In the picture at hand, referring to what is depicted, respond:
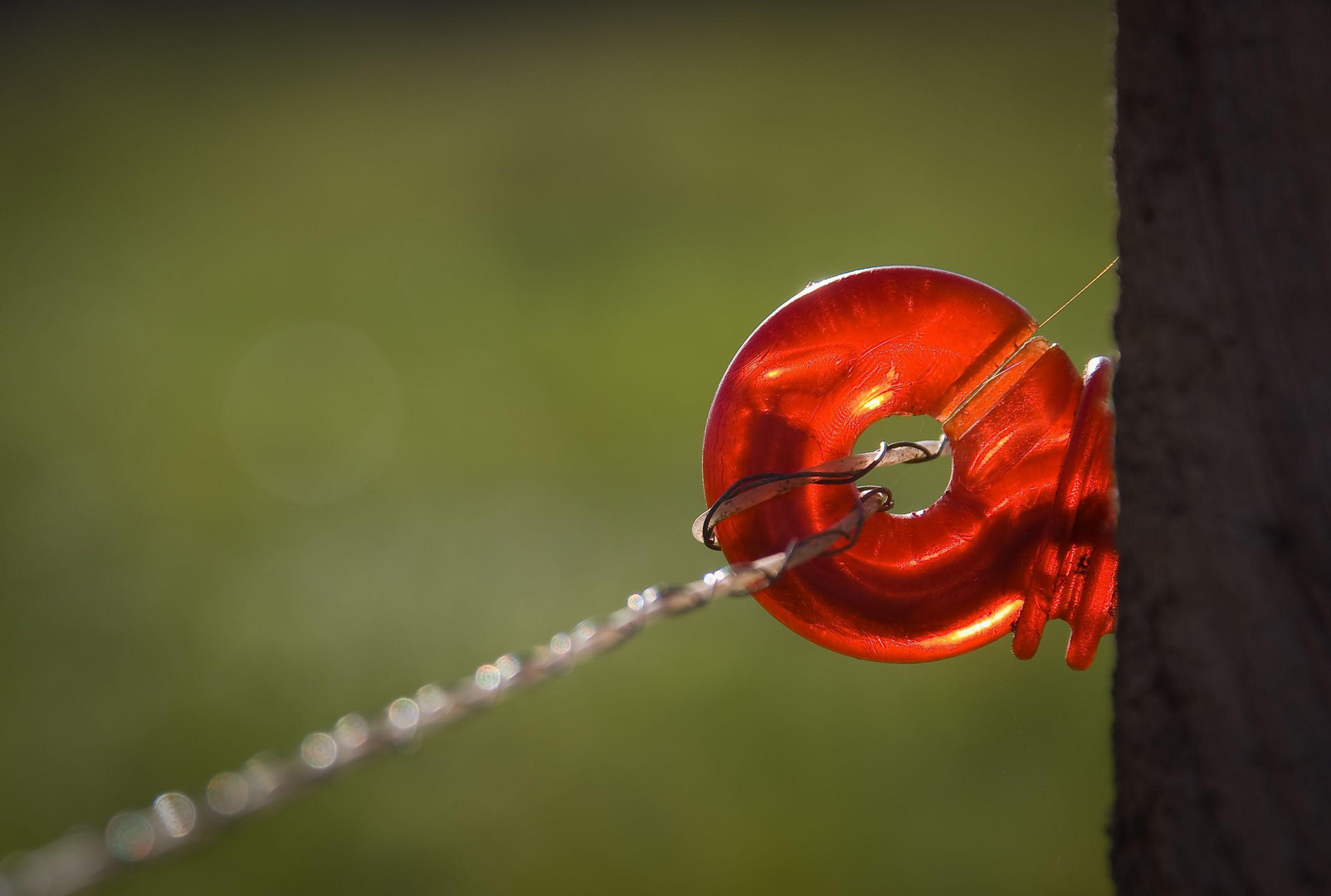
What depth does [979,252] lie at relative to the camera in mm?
6598

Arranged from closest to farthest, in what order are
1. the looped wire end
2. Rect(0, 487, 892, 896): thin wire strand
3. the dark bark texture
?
Rect(0, 487, 892, 896): thin wire strand → the dark bark texture → the looped wire end

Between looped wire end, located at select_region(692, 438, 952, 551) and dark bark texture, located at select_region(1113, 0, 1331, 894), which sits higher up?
looped wire end, located at select_region(692, 438, 952, 551)

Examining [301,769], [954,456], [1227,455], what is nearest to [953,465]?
[954,456]

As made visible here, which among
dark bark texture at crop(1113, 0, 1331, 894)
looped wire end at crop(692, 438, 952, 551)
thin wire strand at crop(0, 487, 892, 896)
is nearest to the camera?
thin wire strand at crop(0, 487, 892, 896)

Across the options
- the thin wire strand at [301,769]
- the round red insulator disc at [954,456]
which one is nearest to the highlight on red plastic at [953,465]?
the round red insulator disc at [954,456]

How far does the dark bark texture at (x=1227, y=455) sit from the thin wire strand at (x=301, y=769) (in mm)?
299

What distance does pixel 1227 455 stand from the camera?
2.19 feet

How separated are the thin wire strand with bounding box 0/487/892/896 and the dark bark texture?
299 millimetres

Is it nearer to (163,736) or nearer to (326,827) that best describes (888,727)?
(326,827)

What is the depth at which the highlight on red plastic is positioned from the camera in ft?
3.07

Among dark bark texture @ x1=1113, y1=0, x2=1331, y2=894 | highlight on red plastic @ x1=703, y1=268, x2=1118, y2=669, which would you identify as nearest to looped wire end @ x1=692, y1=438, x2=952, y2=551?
highlight on red plastic @ x1=703, y1=268, x2=1118, y2=669

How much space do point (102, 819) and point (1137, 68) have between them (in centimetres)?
418

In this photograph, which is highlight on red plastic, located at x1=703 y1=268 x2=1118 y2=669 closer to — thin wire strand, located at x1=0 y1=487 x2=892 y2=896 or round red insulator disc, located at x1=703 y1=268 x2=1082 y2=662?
round red insulator disc, located at x1=703 y1=268 x2=1082 y2=662

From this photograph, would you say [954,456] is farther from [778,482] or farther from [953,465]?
[778,482]
